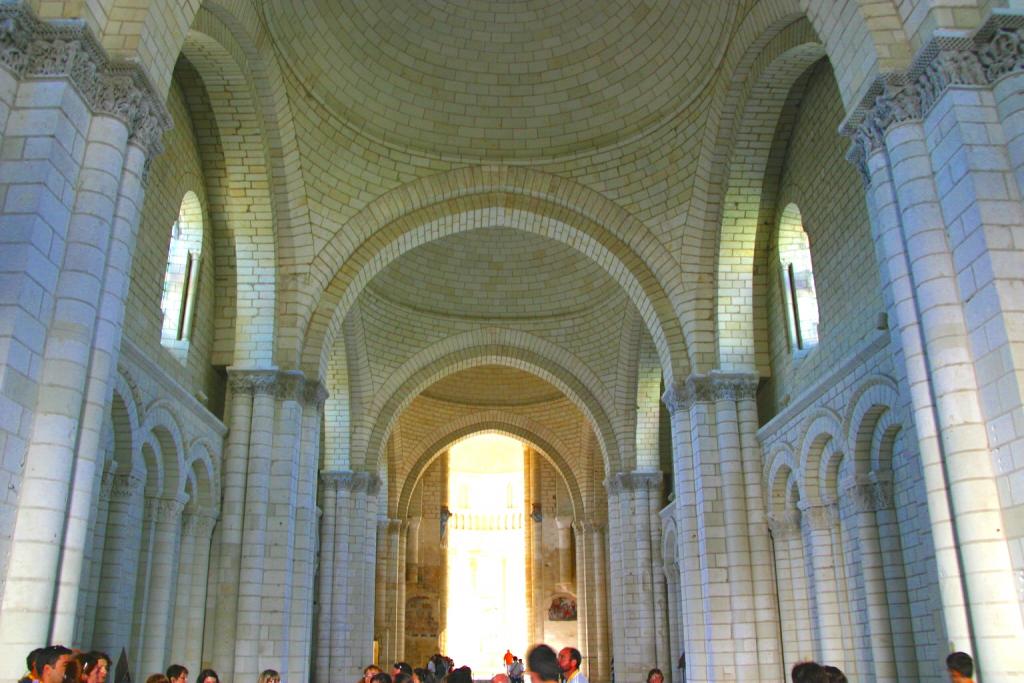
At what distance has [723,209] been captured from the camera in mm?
15742

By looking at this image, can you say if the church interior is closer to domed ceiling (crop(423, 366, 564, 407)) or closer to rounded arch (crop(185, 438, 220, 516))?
rounded arch (crop(185, 438, 220, 516))

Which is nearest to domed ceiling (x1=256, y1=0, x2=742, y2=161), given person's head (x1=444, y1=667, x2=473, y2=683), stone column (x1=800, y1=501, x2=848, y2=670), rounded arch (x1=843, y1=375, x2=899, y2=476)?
rounded arch (x1=843, y1=375, x2=899, y2=476)

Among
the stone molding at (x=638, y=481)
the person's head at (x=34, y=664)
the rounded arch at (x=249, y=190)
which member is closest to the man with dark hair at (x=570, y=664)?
the person's head at (x=34, y=664)

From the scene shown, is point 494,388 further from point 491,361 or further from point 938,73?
point 938,73

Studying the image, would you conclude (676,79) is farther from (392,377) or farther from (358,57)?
(392,377)

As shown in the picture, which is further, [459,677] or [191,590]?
[191,590]

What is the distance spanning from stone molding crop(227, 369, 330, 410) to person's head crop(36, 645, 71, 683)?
928cm

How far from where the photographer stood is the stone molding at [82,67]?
7.11 metres

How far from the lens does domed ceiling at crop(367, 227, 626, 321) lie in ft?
77.3

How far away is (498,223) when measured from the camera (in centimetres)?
1772

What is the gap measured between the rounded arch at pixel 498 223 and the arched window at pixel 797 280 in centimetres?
171

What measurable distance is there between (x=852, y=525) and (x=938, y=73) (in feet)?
23.1

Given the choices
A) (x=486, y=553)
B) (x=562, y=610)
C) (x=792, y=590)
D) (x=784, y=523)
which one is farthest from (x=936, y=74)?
(x=486, y=553)

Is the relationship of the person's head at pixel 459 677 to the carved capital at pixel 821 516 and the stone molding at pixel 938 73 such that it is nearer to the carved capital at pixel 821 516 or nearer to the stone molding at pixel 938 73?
the stone molding at pixel 938 73
